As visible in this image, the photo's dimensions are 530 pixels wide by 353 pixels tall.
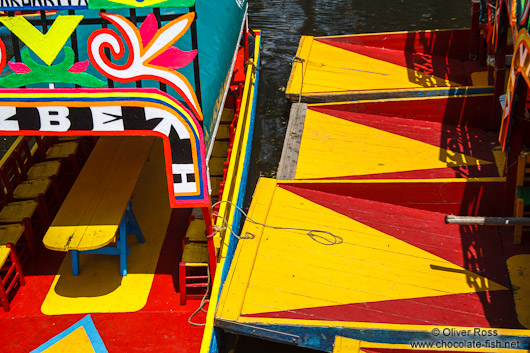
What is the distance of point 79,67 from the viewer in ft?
19.5

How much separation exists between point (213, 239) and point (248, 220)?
5.02ft

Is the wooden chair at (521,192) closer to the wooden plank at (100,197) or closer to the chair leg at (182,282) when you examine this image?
the chair leg at (182,282)

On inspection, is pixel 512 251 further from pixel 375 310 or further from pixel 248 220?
pixel 248 220

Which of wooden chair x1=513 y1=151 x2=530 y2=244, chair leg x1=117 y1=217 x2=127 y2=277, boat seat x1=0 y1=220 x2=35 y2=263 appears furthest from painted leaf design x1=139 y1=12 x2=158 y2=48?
wooden chair x1=513 y1=151 x2=530 y2=244

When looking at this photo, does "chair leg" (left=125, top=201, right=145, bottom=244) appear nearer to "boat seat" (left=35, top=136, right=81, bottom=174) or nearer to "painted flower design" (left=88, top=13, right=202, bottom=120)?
"boat seat" (left=35, top=136, right=81, bottom=174)

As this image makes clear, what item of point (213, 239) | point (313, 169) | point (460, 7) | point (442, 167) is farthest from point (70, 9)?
point (460, 7)

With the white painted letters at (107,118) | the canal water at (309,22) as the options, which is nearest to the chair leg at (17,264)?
the white painted letters at (107,118)

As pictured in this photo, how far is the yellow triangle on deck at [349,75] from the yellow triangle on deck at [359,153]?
1.33m

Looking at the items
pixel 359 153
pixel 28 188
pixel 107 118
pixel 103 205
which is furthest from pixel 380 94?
pixel 107 118

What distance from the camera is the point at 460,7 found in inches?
801

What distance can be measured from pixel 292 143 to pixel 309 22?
10.1 metres

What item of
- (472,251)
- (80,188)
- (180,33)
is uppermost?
(180,33)

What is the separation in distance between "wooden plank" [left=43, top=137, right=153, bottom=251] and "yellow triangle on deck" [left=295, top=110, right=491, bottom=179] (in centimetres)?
281

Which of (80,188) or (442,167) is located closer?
(80,188)
